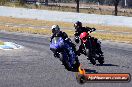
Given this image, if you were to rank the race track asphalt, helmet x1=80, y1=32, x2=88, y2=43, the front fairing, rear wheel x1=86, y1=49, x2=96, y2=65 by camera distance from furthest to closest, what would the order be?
1. helmet x1=80, y1=32, x2=88, y2=43
2. rear wheel x1=86, y1=49, x2=96, y2=65
3. the front fairing
4. the race track asphalt

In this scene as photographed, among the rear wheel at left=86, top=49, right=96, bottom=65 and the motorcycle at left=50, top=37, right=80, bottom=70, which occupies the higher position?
the motorcycle at left=50, top=37, right=80, bottom=70

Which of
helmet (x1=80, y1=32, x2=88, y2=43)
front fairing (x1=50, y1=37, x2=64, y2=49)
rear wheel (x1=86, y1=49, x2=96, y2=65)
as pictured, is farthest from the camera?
helmet (x1=80, y1=32, x2=88, y2=43)

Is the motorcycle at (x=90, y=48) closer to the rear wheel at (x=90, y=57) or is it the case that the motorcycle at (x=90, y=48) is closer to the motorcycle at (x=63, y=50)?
the rear wheel at (x=90, y=57)

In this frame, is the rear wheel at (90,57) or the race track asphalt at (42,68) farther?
the rear wheel at (90,57)

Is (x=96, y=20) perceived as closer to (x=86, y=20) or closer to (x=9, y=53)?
(x=86, y=20)

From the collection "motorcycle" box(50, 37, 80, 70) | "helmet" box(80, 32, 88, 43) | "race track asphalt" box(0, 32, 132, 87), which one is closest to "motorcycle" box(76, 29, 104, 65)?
Result: "helmet" box(80, 32, 88, 43)

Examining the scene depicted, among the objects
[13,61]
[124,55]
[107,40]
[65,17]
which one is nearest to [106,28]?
[65,17]

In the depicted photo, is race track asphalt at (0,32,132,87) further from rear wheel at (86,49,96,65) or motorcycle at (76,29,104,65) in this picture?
motorcycle at (76,29,104,65)

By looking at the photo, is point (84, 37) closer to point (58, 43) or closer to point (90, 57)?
point (90, 57)

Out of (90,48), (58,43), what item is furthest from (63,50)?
(90,48)

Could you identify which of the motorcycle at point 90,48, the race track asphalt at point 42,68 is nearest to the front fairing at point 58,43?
Answer: the race track asphalt at point 42,68

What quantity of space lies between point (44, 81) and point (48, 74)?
1.47 m

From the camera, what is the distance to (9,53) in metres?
21.9

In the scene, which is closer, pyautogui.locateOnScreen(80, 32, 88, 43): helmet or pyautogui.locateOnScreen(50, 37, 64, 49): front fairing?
pyautogui.locateOnScreen(50, 37, 64, 49): front fairing
